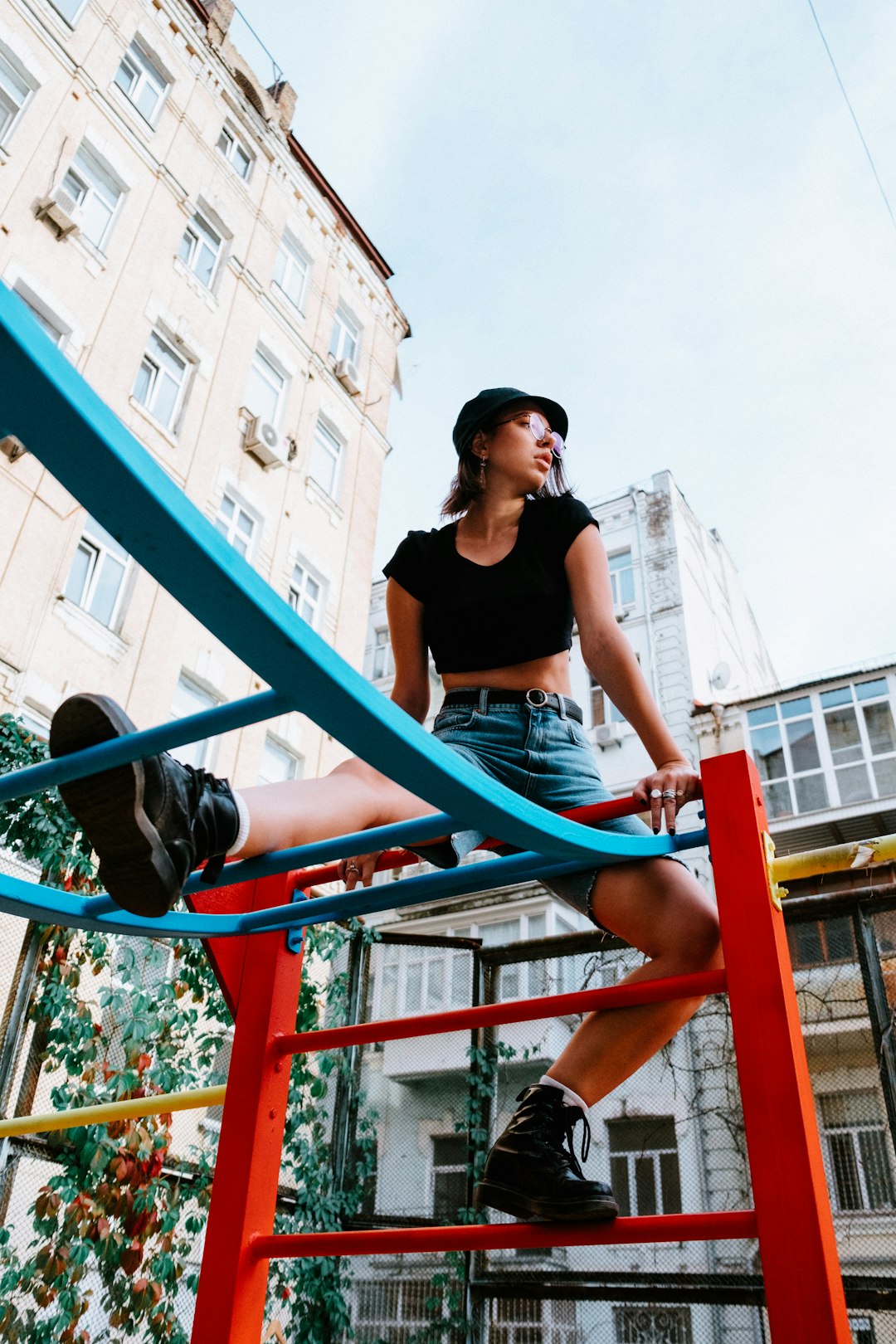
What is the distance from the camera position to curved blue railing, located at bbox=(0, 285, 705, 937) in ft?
2.22

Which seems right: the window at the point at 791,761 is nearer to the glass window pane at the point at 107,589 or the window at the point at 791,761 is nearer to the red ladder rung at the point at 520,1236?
the glass window pane at the point at 107,589

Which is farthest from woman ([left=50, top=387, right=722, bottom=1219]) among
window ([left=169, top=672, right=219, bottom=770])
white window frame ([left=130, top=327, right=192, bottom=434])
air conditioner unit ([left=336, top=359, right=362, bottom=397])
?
air conditioner unit ([left=336, top=359, right=362, bottom=397])

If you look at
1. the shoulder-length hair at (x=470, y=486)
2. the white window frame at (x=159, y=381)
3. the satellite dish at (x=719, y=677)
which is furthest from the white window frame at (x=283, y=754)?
the satellite dish at (x=719, y=677)

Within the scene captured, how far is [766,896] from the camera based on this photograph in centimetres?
133

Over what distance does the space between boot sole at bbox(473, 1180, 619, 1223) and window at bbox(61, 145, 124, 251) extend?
1001 cm

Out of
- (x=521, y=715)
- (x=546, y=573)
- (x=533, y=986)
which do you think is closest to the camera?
(x=521, y=715)

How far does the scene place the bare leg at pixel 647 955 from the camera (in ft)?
4.71

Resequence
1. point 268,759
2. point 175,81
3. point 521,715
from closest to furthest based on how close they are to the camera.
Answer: point 521,715, point 268,759, point 175,81

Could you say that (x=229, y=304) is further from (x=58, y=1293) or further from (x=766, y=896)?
(x=766, y=896)

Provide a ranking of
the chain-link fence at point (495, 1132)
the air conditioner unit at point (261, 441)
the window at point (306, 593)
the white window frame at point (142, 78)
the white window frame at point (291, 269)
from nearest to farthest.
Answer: the chain-link fence at point (495, 1132) → the white window frame at point (142, 78) → the air conditioner unit at point (261, 441) → the window at point (306, 593) → the white window frame at point (291, 269)

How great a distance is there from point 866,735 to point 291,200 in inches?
421

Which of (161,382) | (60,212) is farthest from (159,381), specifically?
(60,212)

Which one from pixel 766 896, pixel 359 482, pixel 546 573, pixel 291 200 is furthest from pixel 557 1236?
pixel 291 200

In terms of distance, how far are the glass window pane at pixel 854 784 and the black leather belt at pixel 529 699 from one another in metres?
13.9
